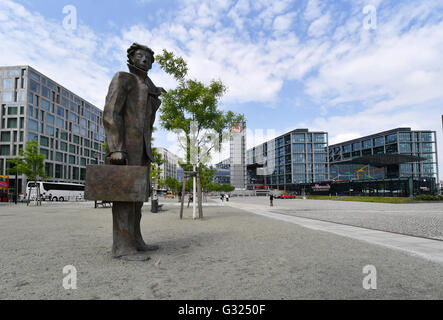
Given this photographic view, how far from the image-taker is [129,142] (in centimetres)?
547

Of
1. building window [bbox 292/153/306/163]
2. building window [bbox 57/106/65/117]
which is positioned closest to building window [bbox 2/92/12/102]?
building window [bbox 57/106/65/117]

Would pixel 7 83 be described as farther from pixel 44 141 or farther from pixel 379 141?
pixel 379 141

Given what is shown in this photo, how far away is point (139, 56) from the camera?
5785 millimetres

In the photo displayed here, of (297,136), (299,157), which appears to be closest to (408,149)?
(299,157)

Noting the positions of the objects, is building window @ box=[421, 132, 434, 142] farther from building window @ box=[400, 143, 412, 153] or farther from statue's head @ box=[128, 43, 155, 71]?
statue's head @ box=[128, 43, 155, 71]

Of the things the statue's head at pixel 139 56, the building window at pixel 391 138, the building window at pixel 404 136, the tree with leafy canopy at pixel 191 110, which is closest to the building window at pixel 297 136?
the building window at pixel 391 138

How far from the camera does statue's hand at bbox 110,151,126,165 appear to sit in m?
5.02

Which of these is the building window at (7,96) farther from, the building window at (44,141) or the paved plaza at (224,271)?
the paved plaza at (224,271)

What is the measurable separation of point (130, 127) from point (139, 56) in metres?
1.62

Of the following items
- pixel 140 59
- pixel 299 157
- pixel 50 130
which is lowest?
pixel 140 59
